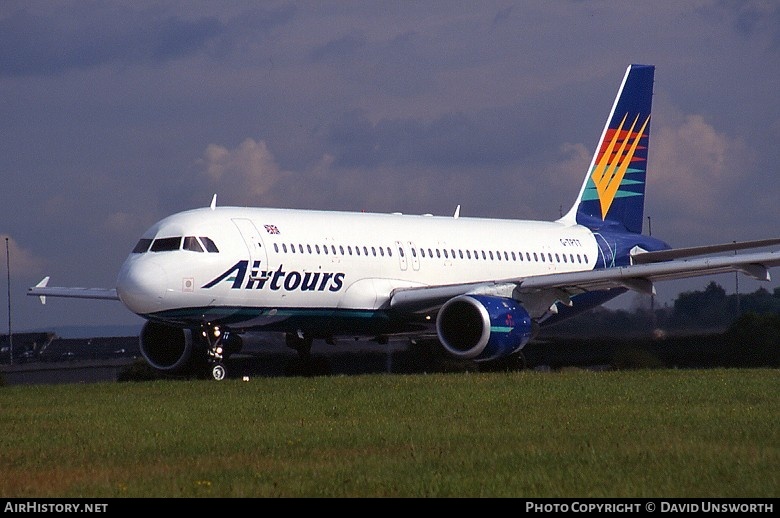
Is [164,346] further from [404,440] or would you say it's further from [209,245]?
[404,440]

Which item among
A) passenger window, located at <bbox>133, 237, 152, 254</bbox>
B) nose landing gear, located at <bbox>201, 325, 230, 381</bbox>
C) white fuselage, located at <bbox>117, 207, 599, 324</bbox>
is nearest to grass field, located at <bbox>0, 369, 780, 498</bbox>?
white fuselage, located at <bbox>117, 207, 599, 324</bbox>

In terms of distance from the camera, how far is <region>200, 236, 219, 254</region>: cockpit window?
1100 inches

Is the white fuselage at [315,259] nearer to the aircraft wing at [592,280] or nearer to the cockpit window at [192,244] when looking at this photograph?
the cockpit window at [192,244]

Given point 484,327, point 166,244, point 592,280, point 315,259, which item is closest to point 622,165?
point 592,280

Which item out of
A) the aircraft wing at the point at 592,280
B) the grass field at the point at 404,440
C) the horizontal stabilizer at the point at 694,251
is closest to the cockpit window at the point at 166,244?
the grass field at the point at 404,440

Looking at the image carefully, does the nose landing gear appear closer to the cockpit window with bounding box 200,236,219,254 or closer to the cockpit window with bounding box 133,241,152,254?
the cockpit window with bounding box 200,236,219,254

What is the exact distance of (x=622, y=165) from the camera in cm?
3972

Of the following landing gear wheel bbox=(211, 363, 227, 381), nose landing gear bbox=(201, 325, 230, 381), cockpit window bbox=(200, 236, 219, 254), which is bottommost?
landing gear wheel bbox=(211, 363, 227, 381)

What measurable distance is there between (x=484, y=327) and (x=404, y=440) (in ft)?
44.4

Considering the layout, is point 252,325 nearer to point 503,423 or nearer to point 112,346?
point 503,423

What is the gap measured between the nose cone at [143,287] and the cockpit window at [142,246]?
0.76 metres

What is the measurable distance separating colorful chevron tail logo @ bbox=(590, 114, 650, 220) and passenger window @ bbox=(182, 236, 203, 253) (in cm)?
1471

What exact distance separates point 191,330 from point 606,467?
61.7 feet

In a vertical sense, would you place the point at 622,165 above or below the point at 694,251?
above
